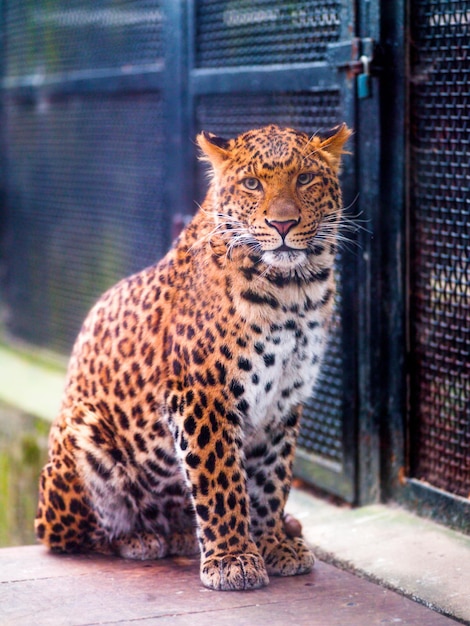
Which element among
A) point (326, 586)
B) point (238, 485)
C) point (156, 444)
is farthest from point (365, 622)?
point (156, 444)

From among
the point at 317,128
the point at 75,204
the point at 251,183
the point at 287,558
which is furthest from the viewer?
the point at 75,204

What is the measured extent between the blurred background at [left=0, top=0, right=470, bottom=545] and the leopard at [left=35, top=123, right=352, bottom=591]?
0.72 metres

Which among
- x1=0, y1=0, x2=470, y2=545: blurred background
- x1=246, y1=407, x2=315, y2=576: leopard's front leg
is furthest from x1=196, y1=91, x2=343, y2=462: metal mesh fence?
x1=246, y1=407, x2=315, y2=576: leopard's front leg

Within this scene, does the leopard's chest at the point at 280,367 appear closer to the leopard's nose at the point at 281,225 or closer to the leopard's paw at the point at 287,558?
the leopard's nose at the point at 281,225

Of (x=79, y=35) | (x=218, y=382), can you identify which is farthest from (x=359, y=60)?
(x=79, y=35)

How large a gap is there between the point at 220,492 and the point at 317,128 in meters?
1.94

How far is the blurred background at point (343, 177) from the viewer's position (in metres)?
4.55

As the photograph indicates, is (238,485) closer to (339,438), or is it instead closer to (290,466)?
(290,466)

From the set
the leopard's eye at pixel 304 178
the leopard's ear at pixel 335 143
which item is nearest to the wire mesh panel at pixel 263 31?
the leopard's ear at pixel 335 143

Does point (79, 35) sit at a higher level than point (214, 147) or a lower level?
higher

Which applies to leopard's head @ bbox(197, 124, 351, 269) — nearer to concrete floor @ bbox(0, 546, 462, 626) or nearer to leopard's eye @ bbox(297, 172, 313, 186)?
leopard's eye @ bbox(297, 172, 313, 186)

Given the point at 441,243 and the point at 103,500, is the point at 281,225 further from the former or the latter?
the point at 103,500

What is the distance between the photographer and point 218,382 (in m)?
3.92

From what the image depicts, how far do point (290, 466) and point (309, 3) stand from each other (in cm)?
217
